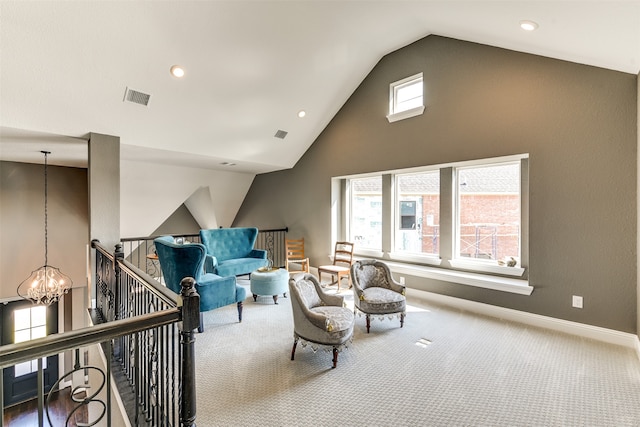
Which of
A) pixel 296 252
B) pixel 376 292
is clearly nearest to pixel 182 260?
pixel 376 292

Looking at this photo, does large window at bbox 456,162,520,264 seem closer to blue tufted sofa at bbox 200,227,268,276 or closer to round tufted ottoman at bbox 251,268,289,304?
round tufted ottoman at bbox 251,268,289,304

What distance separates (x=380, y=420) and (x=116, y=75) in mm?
4472

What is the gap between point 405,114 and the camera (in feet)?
16.0

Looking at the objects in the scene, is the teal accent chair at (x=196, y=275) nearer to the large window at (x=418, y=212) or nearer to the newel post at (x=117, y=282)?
the newel post at (x=117, y=282)

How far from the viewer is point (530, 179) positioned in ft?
12.2

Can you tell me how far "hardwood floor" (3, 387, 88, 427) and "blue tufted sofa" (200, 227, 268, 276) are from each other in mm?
3489

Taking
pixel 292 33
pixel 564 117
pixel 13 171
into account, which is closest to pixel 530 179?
pixel 564 117

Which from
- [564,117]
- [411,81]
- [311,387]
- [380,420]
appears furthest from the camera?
[411,81]

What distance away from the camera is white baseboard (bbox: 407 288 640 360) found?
314 centimetres

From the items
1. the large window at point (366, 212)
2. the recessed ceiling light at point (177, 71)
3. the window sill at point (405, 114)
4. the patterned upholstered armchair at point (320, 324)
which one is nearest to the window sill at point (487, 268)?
the large window at point (366, 212)

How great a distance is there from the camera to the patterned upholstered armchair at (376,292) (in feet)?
11.8

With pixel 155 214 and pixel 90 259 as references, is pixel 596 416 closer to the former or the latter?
pixel 90 259

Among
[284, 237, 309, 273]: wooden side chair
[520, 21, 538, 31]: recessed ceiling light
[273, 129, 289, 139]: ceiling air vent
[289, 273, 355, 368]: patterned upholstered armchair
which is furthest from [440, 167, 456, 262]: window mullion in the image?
[273, 129, 289, 139]: ceiling air vent

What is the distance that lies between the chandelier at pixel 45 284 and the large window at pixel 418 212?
5.99m
